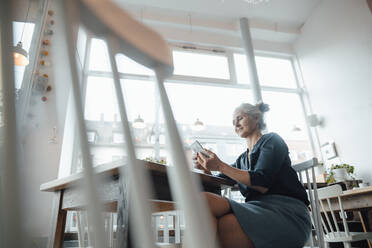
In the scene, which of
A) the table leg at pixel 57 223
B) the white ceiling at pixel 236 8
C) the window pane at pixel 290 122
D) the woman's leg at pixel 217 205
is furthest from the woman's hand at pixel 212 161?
the white ceiling at pixel 236 8

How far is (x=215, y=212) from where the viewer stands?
1080 mm

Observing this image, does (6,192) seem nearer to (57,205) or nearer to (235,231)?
(235,231)

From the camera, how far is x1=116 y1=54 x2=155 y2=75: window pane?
492 millimetres

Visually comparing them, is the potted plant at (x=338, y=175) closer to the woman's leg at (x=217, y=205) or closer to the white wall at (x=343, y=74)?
the white wall at (x=343, y=74)

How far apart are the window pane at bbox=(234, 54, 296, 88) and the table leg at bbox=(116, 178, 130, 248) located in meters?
4.43

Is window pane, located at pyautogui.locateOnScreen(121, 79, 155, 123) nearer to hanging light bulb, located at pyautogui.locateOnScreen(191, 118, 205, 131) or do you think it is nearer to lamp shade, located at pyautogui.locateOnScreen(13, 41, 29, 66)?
lamp shade, located at pyautogui.locateOnScreen(13, 41, 29, 66)

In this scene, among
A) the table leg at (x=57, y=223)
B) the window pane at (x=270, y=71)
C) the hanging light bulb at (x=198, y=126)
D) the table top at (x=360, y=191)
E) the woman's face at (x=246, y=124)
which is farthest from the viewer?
the window pane at (x=270, y=71)

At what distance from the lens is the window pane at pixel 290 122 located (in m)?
4.71

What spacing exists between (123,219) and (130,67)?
46cm

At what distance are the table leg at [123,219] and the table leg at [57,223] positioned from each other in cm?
55

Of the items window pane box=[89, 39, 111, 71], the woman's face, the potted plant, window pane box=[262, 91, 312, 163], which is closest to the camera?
window pane box=[89, 39, 111, 71]

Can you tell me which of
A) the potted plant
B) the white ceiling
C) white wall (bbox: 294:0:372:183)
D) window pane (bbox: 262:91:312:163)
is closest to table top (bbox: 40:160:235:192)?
the potted plant

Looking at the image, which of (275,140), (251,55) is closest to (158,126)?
(275,140)

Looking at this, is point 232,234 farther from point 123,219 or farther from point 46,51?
point 46,51
